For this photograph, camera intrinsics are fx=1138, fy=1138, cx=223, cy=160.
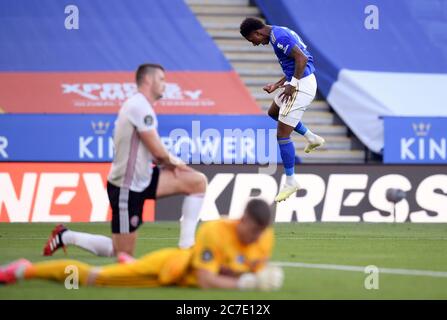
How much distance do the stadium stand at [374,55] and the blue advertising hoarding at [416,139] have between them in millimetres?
1220

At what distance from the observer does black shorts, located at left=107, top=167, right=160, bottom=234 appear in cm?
1009

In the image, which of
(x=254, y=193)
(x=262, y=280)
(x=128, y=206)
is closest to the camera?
(x=262, y=280)

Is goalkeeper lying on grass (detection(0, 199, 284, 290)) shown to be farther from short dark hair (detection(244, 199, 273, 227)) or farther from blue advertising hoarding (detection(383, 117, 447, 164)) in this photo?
blue advertising hoarding (detection(383, 117, 447, 164))

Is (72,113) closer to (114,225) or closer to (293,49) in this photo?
(293,49)

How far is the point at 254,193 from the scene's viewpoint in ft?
64.2

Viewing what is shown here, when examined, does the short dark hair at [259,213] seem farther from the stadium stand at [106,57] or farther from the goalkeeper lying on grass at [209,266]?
the stadium stand at [106,57]

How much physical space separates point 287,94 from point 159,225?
3.89 metres

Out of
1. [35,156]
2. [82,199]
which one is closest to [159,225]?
[82,199]

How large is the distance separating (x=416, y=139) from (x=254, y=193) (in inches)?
142

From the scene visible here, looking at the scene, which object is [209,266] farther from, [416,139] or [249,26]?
[416,139]

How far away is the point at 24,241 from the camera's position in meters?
14.1

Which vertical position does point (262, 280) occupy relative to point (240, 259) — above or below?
below


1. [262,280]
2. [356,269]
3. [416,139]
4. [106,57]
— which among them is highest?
[106,57]

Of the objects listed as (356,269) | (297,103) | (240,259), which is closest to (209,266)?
(240,259)
